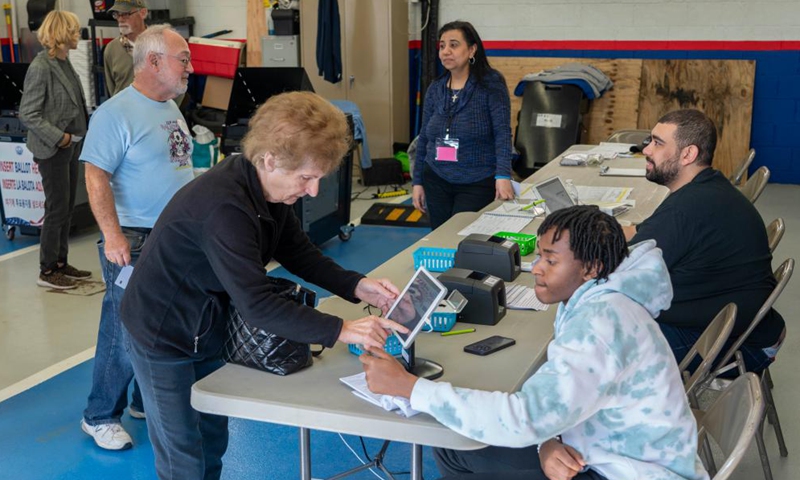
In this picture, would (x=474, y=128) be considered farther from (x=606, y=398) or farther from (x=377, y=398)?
(x=606, y=398)

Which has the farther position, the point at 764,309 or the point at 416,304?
the point at 764,309

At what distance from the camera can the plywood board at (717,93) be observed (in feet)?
26.8

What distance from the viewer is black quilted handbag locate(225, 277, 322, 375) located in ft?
7.01

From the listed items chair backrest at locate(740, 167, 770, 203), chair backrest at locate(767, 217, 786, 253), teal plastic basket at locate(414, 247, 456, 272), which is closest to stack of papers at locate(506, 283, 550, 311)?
teal plastic basket at locate(414, 247, 456, 272)

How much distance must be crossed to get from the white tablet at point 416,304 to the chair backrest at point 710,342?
0.87m

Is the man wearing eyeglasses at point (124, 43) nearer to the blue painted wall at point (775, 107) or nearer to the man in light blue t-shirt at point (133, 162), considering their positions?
the man in light blue t-shirt at point (133, 162)

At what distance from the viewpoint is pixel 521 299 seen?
8.87 feet

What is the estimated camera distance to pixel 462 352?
2293 mm

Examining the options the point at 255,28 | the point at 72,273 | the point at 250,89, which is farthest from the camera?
the point at 255,28

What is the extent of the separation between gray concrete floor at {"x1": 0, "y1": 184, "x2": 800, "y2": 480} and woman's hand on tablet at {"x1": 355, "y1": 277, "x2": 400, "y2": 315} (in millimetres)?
1221

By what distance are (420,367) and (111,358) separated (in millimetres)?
1542

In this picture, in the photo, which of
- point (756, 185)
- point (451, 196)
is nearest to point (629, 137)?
point (756, 185)

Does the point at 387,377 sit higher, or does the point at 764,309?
the point at 387,377

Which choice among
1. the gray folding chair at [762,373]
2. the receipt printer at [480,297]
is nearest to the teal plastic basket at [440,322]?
the receipt printer at [480,297]
